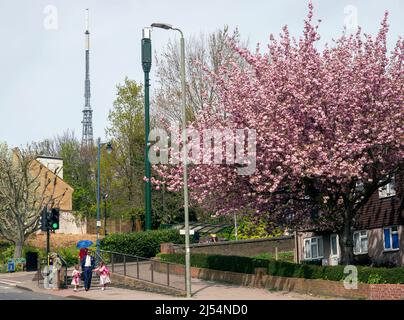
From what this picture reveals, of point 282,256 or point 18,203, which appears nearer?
point 282,256

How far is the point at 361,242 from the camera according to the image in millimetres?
39438

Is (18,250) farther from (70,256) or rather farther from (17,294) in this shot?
(17,294)

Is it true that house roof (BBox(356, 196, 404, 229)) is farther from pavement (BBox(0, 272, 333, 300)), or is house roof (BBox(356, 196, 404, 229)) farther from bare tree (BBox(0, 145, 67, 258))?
bare tree (BBox(0, 145, 67, 258))

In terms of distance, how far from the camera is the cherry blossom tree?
90.7 feet

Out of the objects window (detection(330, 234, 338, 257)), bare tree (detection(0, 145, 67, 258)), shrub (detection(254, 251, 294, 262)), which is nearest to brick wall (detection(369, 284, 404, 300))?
window (detection(330, 234, 338, 257))

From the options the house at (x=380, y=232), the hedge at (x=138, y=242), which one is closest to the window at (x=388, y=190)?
the house at (x=380, y=232)

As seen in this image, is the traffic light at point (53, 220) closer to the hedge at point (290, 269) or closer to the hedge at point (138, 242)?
the hedge at point (290, 269)

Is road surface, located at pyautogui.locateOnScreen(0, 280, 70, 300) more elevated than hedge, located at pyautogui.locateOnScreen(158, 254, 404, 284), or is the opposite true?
hedge, located at pyautogui.locateOnScreen(158, 254, 404, 284)

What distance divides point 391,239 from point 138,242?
16.3 meters

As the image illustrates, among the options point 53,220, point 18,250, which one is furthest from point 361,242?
point 18,250

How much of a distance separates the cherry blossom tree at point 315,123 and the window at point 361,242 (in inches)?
350

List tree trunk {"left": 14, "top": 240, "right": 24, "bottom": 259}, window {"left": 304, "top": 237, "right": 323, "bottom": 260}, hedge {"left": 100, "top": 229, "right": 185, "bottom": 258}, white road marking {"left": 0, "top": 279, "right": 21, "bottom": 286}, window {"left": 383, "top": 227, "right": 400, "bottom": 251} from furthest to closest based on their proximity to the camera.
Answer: tree trunk {"left": 14, "top": 240, "right": 24, "bottom": 259}, hedge {"left": 100, "top": 229, "right": 185, "bottom": 258}, window {"left": 304, "top": 237, "right": 323, "bottom": 260}, white road marking {"left": 0, "top": 279, "right": 21, "bottom": 286}, window {"left": 383, "top": 227, "right": 400, "bottom": 251}

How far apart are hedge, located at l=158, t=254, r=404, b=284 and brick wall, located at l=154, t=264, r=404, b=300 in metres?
0.23
